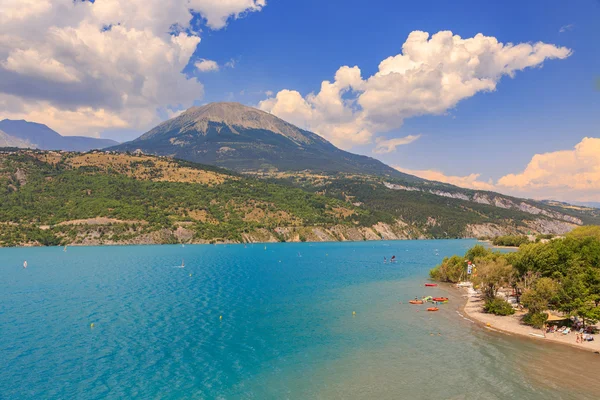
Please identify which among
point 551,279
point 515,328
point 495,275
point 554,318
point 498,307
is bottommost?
point 515,328

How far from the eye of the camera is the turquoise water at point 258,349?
3775 cm

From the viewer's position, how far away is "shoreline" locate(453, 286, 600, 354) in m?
51.3

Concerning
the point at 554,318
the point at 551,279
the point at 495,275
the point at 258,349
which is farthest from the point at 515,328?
the point at 258,349

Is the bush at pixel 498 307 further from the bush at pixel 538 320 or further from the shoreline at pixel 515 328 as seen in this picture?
the bush at pixel 538 320

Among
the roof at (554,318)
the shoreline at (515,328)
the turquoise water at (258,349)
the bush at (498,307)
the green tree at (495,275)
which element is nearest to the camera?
the turquoise water at (258,349)

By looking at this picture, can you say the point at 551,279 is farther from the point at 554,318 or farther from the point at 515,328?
the point at 515,328

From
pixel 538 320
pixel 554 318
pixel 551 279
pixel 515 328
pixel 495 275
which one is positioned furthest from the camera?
pixel 495 275

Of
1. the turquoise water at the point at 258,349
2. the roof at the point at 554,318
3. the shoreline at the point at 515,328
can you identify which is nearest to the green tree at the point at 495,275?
the shoreline at the point at 515,328

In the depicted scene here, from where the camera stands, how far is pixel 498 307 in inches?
2734

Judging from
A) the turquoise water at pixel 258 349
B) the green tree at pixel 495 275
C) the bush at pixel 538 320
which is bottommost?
the turquoise water at pixel 258 349

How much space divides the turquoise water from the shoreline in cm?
296

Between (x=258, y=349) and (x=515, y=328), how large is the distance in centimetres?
4172

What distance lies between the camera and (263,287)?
98562 millimetres

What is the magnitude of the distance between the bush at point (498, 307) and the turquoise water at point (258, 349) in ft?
21.5
